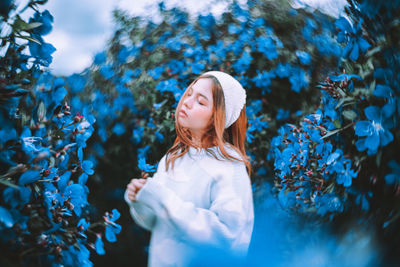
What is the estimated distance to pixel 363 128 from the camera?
51cm

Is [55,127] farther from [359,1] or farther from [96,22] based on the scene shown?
[359,1]

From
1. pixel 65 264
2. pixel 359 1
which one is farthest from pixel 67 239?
pixel 359 1

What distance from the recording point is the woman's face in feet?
2.09

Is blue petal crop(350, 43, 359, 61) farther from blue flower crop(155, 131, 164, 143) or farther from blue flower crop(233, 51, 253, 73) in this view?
blue flower crop(155, 131, 164, 143)

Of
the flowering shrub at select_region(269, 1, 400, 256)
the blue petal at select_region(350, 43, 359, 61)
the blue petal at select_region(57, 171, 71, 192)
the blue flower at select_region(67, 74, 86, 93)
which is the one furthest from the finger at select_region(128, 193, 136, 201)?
the blue petal at select_region(350, 43, 359, 61)

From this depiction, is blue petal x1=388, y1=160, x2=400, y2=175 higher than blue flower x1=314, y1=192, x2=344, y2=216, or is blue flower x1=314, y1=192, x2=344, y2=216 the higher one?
blue petal x1=388, y1=160, x2=400, y2=175

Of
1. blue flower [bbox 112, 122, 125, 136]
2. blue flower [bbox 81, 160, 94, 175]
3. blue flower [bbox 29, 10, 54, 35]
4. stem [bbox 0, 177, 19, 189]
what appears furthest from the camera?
blue flower [bbox 112, 122, 125, 136]

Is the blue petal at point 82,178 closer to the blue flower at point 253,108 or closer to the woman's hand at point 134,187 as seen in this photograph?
the woman's hand at point 134,187

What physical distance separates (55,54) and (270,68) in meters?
0.44

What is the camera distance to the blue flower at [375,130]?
1.57 feet

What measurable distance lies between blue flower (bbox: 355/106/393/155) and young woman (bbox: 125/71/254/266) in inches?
8.3

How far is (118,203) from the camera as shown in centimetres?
62

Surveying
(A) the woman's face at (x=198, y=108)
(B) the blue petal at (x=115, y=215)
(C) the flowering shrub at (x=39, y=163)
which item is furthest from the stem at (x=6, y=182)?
(A) the woman's face at (x=198, y=108)

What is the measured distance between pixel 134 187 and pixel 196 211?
107mm
